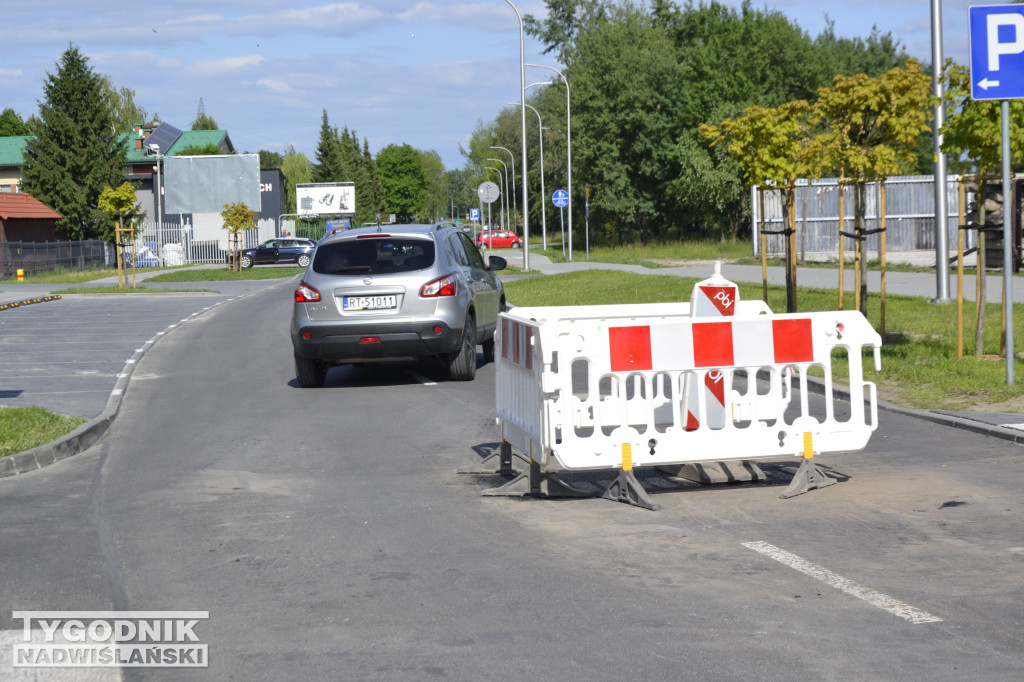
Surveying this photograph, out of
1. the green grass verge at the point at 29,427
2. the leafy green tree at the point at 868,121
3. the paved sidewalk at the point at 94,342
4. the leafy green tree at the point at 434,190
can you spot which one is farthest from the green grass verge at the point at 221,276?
the leafy green tree at the point at 434,190

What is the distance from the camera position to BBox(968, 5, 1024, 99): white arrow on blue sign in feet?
37.2

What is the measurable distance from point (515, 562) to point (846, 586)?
1.60 metres

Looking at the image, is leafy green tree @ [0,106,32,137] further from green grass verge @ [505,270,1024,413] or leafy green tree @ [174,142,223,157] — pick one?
green grass verge @ [505,270,1024,413]

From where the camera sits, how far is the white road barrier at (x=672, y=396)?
23.9ft

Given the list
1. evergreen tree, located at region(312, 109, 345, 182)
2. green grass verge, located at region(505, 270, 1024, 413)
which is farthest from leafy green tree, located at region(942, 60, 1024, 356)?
evergreen tree, located at region(312, 109, 345, 182)

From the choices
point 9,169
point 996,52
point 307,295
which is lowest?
point 307,295

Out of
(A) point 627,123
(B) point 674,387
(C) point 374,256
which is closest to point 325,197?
(A) point 627,123

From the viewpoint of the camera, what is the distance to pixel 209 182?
80.7 metres

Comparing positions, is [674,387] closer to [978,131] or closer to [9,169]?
[978,131]

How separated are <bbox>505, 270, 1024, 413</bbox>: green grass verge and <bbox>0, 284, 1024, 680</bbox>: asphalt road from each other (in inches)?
50.7

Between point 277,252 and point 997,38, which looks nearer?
point 997,38

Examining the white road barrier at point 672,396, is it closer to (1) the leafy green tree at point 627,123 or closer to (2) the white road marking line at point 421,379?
(2) the white road marking line at point 421,379

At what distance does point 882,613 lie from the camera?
491 cm

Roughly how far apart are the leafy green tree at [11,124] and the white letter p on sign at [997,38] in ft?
405
